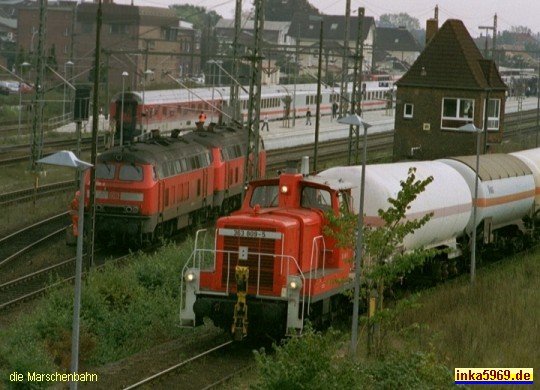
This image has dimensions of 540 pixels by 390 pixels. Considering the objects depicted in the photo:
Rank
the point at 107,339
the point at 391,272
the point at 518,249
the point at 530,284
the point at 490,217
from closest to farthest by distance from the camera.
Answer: the point at 391,272 < the point at 107,339 < the point at 530,284 < the point at 490,217 < the point at 518,249

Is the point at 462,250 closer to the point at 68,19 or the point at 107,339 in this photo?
the point at 107,339

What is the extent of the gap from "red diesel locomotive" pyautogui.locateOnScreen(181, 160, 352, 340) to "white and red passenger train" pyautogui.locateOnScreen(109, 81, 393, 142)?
2323 cm

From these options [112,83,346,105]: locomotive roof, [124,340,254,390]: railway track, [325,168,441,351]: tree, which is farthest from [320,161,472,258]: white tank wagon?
[112,83,346,105]: locomotive roof

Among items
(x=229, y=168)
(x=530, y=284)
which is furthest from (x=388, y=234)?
(x=229, y=168)

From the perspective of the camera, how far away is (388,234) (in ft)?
70.4

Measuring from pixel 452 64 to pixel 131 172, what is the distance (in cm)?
3194

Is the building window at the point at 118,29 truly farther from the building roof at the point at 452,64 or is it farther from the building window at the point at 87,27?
the building roof at the point at 452,64

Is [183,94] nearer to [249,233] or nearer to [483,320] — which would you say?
[483,320]

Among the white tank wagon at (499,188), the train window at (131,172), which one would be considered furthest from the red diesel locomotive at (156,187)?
the white tank wagon at (499,188)

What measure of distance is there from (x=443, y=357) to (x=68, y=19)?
3880 inches

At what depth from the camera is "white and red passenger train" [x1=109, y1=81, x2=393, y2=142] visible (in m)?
61.5

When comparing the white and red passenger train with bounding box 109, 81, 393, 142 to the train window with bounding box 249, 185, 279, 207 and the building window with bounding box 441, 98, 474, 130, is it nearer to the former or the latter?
the building window with bounding box 441, 98, 474, 130

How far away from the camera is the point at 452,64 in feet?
205

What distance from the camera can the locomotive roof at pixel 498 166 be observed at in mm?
34250
